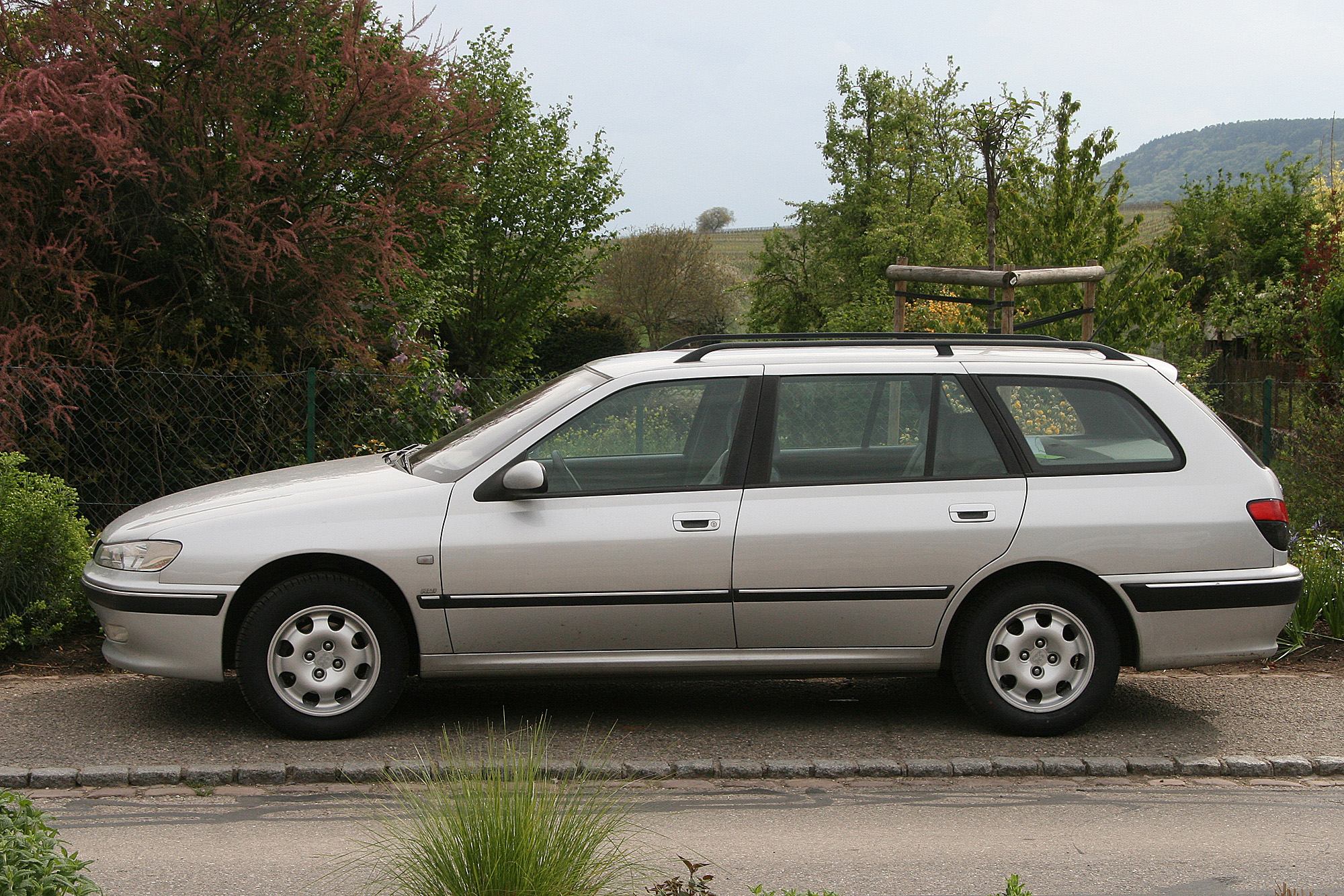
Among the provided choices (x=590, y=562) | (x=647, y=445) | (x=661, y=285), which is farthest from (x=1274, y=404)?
(x=661, y=285)

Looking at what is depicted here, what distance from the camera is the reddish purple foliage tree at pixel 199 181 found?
853 centimetres

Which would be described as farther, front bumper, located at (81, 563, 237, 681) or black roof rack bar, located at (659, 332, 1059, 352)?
black roof rack bar, located at (659, 332, 1059, 352)

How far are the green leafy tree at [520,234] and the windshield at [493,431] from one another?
22716mm

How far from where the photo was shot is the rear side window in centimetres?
565

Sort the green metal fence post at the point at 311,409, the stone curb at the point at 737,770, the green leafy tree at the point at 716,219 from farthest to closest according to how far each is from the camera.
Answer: the green leafy tree at the point at 716,219 → the green metal fence post at the point at 311,409 → the stone curb at the point at 737,770

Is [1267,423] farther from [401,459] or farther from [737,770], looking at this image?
[401,459]

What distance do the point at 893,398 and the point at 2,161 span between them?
6331 mm

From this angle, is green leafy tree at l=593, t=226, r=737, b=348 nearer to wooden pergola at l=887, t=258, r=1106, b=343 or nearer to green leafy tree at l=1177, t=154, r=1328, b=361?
green leafy tree at l=1177, t=154, r=1328, b=361

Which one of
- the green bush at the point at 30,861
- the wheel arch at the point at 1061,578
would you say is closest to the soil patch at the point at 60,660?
the green bush at the point at 30,861

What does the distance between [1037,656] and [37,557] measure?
5421mm

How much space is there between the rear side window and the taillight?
14.7 inches

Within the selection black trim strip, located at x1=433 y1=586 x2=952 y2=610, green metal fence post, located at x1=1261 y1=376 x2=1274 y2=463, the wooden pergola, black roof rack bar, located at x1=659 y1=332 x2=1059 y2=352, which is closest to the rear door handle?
black trim strip, located at x1=433 y1=586 x2=952 y2=610

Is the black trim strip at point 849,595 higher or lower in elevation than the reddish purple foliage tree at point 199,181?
lower

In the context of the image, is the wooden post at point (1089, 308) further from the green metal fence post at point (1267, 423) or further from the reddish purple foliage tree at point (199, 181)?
the reddish purple foliage tree at point (199, 181)
